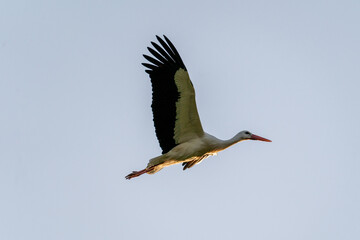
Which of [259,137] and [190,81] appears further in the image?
[259,137]

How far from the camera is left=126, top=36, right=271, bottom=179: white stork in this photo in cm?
2044

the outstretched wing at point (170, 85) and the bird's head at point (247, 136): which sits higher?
the outstretched wing at point (170, 85)

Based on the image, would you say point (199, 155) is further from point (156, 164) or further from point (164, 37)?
point (164, 37)

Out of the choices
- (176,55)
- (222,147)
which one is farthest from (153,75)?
(222,147)

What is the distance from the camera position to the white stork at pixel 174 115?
2044cm

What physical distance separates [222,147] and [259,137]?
109cm

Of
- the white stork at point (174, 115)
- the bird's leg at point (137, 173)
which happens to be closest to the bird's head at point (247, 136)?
the white stork at point (174, 115)

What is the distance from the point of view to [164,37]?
802 inches

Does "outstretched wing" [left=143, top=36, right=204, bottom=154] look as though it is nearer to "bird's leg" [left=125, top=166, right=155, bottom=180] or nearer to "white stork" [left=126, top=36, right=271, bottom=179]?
"white stork" [left=126, top=36, right=271, bottom=179]

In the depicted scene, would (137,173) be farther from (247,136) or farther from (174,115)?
(247,136)

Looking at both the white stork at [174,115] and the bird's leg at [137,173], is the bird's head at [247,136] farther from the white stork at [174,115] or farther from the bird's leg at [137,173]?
the bird's leg at [137,173]

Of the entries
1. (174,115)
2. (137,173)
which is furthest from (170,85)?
(137,173)

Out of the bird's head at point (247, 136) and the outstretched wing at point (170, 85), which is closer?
the outstretched wing at point (170, 85)

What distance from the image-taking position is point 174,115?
2062cm
